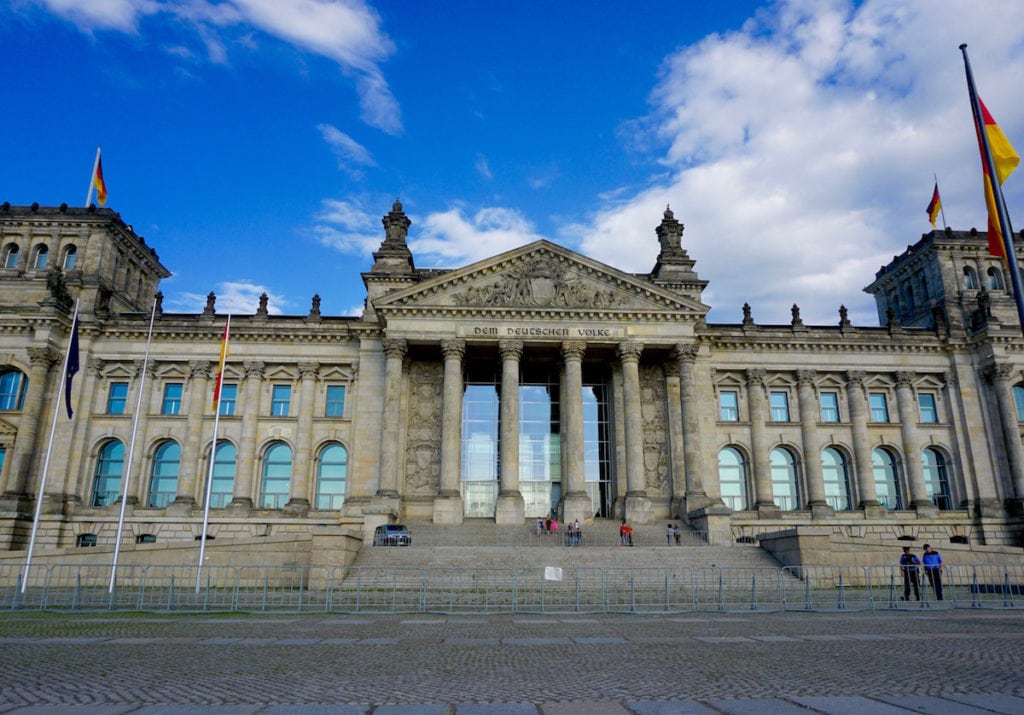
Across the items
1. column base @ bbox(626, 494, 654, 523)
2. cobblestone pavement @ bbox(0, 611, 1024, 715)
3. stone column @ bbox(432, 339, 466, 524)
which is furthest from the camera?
column base @ bbox(626, 494, 654, 523)

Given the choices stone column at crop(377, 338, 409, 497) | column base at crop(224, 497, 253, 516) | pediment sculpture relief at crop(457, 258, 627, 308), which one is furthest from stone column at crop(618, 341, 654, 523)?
column base at crop(224, 497, 253, 516)

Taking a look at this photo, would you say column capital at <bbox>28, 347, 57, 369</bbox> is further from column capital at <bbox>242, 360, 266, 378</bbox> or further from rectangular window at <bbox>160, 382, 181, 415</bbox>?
column capital at <bbox>242, 360, 266, 378</bbox>

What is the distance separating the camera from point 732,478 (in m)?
47.7

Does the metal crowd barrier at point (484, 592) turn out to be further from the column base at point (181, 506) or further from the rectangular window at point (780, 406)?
the rectangular window at point (780, 406)

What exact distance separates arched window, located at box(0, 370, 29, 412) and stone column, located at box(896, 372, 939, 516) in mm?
58907

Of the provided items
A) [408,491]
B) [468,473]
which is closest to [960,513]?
[468,473]

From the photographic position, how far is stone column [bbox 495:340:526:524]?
39219 mm

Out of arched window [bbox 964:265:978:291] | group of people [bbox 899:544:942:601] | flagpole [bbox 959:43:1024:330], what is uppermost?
arched window [bbox 964:265:978:291]

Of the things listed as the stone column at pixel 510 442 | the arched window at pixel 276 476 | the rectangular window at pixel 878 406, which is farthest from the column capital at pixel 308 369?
the rectangular window at pixel 878 406

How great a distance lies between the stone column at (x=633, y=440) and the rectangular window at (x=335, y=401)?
19006mm

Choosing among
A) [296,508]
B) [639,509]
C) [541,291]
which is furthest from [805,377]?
[296,508]

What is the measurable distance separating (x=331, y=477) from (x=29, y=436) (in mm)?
18164

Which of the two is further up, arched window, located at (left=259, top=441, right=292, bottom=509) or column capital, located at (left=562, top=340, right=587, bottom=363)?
column capital, located at (left=562, top=340, right=587, bottom=363)

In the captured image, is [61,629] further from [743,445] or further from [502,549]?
[743,445]
